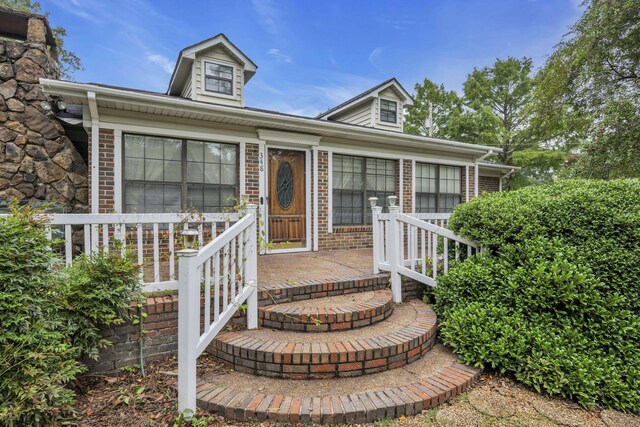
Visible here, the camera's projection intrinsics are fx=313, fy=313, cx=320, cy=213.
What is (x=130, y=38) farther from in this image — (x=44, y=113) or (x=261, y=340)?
(x=261, y=340)

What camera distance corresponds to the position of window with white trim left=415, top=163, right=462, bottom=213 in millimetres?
8047

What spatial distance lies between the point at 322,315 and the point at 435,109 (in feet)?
60.9

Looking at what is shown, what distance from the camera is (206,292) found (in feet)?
7.53

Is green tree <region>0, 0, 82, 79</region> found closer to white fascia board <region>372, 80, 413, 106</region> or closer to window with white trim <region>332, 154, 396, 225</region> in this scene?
white fascia board <region>372, 80, 413, 106</region>

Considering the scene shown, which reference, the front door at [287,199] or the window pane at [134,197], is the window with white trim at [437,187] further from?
the window pane at [134,197]

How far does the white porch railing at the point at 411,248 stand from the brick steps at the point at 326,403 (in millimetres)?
1514

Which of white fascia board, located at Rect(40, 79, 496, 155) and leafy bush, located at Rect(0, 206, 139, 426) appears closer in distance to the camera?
leafy bush, located at Rect(0, 206, 139, 426)

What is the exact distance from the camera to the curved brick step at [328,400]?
6.47ft

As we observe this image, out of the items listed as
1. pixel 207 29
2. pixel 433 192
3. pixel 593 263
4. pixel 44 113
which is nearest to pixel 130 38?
pixel 207 29

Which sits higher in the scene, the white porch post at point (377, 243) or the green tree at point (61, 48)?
the green tree at point (61, 48)

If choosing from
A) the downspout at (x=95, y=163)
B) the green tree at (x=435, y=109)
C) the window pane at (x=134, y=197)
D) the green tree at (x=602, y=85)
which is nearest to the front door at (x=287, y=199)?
the window pane at (x=134, y=197)

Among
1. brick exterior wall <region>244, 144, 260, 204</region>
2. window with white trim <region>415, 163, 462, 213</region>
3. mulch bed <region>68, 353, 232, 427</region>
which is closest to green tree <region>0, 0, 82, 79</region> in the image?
brick exterior wall <region>244, 144, 260, 204</region>

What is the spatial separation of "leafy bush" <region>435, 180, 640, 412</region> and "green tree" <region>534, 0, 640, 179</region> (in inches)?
299

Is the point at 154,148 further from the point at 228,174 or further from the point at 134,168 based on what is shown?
the point at 228,174
